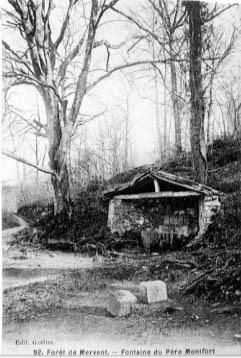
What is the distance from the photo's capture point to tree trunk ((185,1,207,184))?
6.03m

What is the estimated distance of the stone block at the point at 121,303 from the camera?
4059 millimetres

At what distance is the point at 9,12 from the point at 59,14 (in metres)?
0.79

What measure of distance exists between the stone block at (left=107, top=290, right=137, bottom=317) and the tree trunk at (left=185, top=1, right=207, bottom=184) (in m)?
3.43

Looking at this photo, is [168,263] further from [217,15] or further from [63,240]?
[217,15]

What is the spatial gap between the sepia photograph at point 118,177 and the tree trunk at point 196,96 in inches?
0.8

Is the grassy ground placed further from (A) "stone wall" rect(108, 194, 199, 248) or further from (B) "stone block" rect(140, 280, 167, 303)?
(A) "stone wall" rect(108, 194, 199, 248)

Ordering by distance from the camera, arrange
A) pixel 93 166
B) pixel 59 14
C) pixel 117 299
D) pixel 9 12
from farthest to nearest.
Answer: pixel 93 166 → pixel 59 14 → pixel 9 12 → pixel 117 299

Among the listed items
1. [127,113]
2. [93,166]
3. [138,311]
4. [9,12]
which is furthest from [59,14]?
[138,311]

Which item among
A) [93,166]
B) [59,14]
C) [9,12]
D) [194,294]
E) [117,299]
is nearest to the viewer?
[117,299]

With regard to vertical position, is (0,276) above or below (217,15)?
below

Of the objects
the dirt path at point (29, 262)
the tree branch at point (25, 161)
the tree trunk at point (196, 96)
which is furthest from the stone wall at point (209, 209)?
the tree branch at point (25, 161)

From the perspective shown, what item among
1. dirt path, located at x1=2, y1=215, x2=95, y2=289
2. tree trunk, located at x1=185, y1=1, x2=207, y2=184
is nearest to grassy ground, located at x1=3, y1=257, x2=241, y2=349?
dirt path, located at x1=2, y1=215, x2=95, y2=289

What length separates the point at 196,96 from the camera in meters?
6.66

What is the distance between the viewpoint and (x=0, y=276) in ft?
14.2
